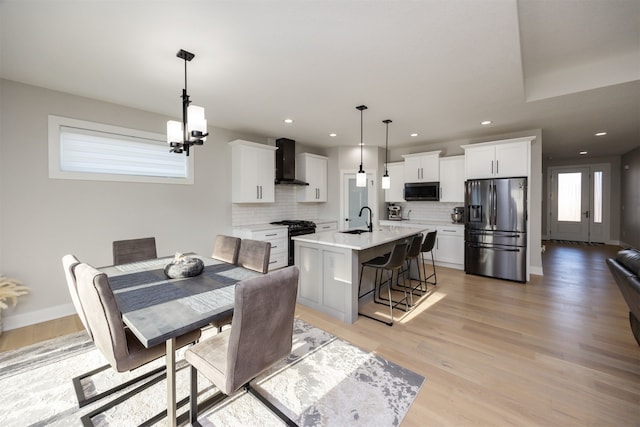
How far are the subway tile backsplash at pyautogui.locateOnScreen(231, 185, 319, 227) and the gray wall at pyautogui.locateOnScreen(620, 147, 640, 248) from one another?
734 cm

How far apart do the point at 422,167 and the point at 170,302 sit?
17.3 feet

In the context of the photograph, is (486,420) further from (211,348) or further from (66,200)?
(66,200)

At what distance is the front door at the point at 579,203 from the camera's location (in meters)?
7.77

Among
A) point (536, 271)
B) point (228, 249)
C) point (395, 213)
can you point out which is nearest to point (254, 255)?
point (228, 249)

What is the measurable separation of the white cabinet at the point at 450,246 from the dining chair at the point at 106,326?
485 cm

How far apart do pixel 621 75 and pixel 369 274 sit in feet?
11.3

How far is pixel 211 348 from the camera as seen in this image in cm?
164

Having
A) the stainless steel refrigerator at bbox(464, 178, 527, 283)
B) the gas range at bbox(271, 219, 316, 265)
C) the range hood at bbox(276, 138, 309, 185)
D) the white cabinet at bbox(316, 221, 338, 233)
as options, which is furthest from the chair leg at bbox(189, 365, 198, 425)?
the stainless steel refrigerator at bbox(464, 178, 527, 283)

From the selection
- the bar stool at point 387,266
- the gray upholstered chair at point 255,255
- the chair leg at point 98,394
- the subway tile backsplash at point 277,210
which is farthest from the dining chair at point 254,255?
the subway tile backsplash at point 277,210

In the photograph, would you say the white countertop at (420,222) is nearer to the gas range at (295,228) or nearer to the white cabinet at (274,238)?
the gas range at (295,228)

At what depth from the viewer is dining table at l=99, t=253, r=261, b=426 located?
4.41 feet

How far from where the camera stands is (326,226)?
6.08 meters

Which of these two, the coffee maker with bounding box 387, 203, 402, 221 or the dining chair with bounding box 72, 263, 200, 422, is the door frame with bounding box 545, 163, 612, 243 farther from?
the dining chair with bounding box 72, 263, 200, 422

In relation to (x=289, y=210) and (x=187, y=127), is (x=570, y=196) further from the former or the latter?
(x=187, y=127)
